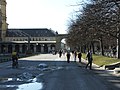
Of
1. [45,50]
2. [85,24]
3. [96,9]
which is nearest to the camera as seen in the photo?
[96,9]

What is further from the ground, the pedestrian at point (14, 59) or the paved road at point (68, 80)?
the pedestrian at point (14, 59)

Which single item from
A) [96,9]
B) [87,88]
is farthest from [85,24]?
[87,88]

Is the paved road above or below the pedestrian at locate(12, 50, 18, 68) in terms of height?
below

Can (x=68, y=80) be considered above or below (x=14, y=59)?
below

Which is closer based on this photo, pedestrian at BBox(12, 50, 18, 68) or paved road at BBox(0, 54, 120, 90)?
paved road at BBox(0, 54, 120, 90)

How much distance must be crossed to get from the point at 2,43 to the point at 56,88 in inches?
5985

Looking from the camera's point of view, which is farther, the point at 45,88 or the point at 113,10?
the point at 113,10

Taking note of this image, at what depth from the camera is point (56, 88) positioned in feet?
58.8

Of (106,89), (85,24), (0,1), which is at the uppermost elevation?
(0,1)

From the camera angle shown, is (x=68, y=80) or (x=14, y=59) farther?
(x=14, y=59)

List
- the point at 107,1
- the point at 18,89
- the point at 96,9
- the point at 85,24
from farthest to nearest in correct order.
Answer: the point at 85,24 → the point at 96,9 → the point at 107,1 → the point at 18,89

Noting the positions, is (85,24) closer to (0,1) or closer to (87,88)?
(87,88)

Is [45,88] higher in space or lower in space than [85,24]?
lower

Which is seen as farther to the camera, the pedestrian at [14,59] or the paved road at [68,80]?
the pedestrian at [14,59]
